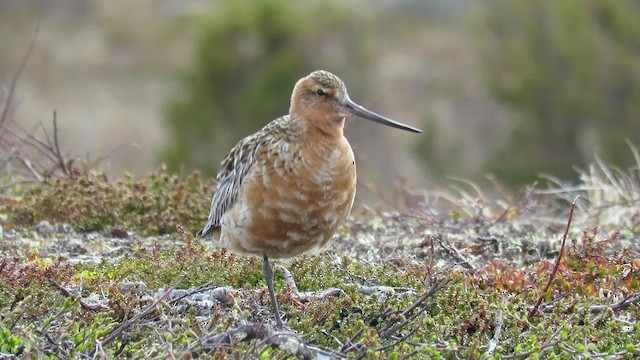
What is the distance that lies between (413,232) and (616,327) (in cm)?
316

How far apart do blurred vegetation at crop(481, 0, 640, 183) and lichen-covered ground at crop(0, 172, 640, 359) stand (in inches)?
392

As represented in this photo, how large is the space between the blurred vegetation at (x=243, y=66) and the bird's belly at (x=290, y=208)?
13.0 m

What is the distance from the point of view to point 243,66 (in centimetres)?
2059

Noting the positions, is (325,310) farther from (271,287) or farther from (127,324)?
(127,324)

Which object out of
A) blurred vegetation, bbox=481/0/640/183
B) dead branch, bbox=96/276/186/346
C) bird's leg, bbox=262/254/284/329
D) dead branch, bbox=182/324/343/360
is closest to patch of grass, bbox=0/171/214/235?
bird's leg, bbox=262/254/284/329

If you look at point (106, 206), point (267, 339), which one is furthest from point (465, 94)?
point (267, 339)

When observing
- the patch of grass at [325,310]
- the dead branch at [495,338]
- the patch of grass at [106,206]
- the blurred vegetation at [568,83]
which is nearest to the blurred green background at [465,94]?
the blurred vegetation at [568,83]

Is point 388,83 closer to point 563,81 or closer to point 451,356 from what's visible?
point 563,81

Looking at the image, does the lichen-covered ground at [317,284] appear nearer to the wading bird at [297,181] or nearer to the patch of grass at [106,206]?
the patch of grass at [106,206]

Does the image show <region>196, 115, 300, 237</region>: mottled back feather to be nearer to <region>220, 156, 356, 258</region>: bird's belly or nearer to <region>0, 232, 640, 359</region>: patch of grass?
<region>220, 156, 356, 258</region>: bird's belly

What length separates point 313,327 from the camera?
603 cm

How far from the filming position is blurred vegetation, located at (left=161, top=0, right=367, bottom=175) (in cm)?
1984

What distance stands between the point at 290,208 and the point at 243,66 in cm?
1449

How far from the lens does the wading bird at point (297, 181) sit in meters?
6.37
